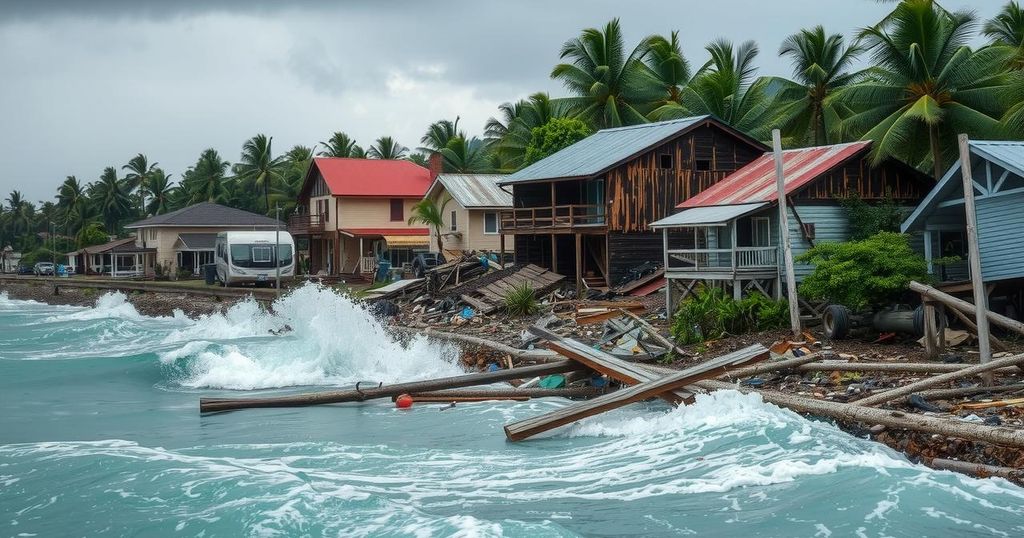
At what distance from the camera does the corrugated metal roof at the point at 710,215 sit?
27719mm

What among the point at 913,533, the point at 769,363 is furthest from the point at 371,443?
the point at 913,533

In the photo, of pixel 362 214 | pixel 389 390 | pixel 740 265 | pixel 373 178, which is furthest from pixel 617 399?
pixel 373 178

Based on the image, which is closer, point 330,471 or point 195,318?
point 330,471

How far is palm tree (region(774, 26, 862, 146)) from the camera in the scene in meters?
40.1

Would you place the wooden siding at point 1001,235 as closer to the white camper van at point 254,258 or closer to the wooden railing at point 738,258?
the wooden railing at point 738,258

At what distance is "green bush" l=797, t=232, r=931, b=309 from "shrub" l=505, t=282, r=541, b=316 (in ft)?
36.8

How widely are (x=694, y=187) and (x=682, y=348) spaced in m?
15.7

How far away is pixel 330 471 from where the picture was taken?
14.6 meters

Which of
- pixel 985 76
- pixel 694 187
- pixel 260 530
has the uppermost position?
pixel 985 76

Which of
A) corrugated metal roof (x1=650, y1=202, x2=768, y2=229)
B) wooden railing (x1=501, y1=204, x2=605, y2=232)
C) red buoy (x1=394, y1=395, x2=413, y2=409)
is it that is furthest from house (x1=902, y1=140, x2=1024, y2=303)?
wooden railing (x1=501, y1=204, x2=605, y2=232)

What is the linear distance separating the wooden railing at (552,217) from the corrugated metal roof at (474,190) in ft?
20.7

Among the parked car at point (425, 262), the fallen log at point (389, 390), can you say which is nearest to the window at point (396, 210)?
the parked car at point (425, 262)

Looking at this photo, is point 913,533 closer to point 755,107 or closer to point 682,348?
point 682,348

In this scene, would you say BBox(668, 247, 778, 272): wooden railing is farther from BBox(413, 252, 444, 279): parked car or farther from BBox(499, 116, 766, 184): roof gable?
BBox(413, 252, 444, 279): parked car
